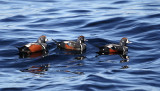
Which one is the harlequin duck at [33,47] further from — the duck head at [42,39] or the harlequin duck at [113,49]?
the harlequin duck at [113,49]

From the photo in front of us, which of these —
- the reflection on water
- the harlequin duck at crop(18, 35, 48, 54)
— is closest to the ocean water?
the reflection on water

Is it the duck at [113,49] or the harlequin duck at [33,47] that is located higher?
the harlequin duck at [33,47]

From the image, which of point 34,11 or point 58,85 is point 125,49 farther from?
point 34,11

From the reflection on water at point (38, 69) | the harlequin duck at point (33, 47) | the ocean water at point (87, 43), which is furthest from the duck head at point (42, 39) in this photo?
the reflection on water at point (38, 69)

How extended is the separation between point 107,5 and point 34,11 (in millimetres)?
5484

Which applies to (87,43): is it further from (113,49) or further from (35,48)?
(35,48)

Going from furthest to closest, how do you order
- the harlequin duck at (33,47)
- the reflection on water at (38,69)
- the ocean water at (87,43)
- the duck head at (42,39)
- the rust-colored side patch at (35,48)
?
the duck head at (42,39)
the rust-colored side patch at (35,48)
the harlequin duck at (33,47)
the reflection on water at (38,69)
the ocean water at (87,43)

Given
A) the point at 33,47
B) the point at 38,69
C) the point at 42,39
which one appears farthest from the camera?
the point at 42,39

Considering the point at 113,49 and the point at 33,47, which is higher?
the point at 33,47

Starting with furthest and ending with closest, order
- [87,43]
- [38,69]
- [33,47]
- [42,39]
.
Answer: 1. [87,43]
2. [42,39]
3. [33,47]
4. [38,69]

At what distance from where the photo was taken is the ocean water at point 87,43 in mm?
12281

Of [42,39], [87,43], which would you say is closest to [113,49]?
[87,43]

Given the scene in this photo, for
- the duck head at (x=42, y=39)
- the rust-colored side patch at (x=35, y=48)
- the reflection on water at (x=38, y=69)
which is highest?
the duck head at (x=42, y=39)

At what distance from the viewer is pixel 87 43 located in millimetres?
17812
